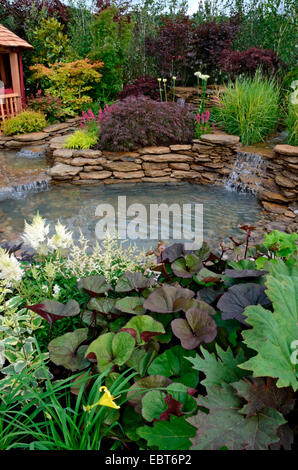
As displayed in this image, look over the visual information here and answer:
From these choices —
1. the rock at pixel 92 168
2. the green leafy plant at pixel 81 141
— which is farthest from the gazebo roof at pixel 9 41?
the rock at pixel 92 168

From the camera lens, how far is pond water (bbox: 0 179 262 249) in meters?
4.55

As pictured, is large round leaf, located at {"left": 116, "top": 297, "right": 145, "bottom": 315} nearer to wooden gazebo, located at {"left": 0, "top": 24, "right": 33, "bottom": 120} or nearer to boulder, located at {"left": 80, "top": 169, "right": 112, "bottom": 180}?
boulder, located at {"left": 80, "top": 169, "right": 112, "bottom": 180}

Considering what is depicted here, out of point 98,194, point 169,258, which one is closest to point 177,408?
point 169,258

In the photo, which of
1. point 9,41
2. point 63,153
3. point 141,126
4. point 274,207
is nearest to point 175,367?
point 274,207

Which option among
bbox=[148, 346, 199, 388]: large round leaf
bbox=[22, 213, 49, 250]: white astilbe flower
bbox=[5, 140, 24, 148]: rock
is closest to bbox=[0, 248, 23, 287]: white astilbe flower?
bbox=[22, 213, 49, 250]: white astilbe flower

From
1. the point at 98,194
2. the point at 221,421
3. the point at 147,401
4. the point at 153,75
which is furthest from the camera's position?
the point at 153,75

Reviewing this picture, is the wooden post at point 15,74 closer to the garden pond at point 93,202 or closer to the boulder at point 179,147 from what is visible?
the garden pond at point 93,202

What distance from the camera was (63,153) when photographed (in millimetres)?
6414

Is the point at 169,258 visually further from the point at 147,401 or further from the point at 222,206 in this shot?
the point at 222,206

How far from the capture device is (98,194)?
5781 mm

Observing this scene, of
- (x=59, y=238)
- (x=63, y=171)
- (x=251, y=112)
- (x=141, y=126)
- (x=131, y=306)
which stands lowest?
(x=63, y=171)

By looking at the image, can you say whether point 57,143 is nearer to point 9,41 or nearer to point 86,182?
point 86,182

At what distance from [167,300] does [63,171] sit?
5223 mm

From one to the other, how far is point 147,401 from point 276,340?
1.26 feet
